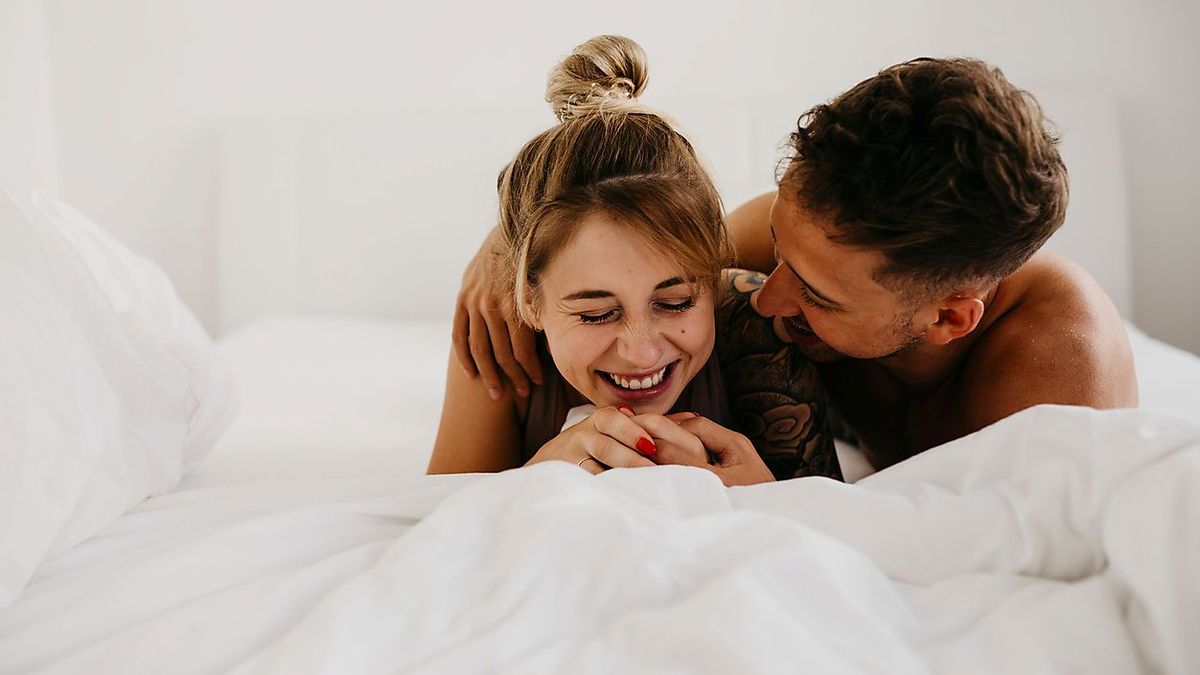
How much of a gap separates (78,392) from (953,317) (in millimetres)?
1040

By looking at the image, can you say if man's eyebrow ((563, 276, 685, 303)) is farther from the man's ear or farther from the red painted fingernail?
the man's ear

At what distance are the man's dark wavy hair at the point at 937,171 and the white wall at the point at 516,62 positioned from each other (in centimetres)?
148

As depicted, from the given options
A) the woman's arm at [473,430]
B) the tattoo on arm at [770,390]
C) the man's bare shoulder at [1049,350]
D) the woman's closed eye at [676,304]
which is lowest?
the woman's arm at [473,430]

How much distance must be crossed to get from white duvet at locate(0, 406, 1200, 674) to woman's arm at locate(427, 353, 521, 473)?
475 mm

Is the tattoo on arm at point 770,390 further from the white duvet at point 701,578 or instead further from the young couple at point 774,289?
the white duvet at point 701,578

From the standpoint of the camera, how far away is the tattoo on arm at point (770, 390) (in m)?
1.43

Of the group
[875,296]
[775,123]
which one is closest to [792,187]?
[875,296]

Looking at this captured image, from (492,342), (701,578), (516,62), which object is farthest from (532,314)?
(516,62)

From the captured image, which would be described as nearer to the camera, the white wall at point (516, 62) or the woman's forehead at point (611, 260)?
the woman's forehead at point (611, 260)

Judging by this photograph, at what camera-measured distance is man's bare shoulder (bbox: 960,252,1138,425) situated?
4.33 feet

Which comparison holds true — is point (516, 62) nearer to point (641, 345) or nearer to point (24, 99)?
point (24, 99)

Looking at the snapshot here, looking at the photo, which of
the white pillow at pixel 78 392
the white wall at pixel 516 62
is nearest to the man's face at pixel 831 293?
the white pillow at pixel 78 392

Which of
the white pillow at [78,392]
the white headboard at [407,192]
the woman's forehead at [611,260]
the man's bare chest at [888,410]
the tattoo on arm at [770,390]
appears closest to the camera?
the white pillow at [78,392]

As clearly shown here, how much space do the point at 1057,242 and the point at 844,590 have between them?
193 centimetres
